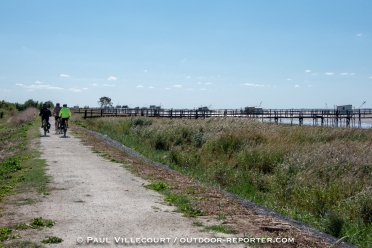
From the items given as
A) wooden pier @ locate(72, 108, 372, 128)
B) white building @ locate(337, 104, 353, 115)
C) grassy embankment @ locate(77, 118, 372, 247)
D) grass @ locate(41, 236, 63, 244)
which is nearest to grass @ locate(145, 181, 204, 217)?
grassy embankment @ locate(77, 118, 372, 247)

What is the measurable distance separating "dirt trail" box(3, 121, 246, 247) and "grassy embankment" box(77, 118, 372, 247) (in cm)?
249

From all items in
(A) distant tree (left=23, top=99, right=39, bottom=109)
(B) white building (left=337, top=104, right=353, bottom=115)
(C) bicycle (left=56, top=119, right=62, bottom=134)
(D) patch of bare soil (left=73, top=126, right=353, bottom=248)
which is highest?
(A) distant tree (left=23, top=99, right=39, bottom=109)

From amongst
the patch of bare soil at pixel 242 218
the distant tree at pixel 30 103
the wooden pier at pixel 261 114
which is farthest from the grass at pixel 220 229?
the distant tree at pixel 30 103

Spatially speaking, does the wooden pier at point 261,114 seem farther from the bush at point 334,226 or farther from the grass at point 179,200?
the bush at point 334,226

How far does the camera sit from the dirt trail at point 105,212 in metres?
5.85

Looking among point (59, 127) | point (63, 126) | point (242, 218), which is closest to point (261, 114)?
point (59, 127)

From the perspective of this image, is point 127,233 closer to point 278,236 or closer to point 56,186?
point 278,236

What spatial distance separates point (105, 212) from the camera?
7.20 m

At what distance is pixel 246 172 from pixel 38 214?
25.6ft

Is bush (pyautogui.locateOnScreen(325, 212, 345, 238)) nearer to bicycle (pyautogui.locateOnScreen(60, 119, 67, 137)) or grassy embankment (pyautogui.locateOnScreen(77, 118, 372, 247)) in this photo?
grassy embankment (pyautogui.locateOnScreen(77, 118, 372, 247))

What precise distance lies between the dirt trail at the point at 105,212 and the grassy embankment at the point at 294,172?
2493mm

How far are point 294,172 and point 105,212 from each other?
275 inches

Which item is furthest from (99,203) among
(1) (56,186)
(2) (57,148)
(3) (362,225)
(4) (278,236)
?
(2) (57,148)

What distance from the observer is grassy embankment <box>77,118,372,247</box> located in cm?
859
